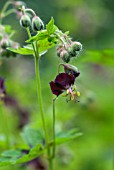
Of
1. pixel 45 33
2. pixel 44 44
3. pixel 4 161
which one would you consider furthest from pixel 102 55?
pixel 4 161

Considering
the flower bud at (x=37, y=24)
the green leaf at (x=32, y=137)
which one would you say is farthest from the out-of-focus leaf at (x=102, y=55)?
the flower bud at (x=37, y=24)

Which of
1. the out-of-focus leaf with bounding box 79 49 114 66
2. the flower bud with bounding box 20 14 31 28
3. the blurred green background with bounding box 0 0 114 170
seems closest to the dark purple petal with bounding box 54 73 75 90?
the flower bud with bounding box 20 14 31 28

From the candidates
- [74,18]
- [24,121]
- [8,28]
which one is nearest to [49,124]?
[24,121]

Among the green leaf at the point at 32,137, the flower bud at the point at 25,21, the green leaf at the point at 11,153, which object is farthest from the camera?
the green leaf at the point at 32,137

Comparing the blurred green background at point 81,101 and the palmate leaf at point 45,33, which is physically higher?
the blurred green background at point 81,101

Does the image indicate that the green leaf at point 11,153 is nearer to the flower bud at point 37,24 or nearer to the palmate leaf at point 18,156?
the palmate leaf at point 18,156

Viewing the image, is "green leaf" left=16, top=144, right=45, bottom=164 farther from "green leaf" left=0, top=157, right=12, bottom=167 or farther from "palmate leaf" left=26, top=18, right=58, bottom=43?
"palmate leaf" left=26, top=18, right=58, bottom=43

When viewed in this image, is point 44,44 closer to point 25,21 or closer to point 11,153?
point 25,21

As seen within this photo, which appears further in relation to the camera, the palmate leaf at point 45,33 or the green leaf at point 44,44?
the green leaf at point 44,44

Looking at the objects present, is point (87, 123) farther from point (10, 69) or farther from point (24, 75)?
point (10, 69)
